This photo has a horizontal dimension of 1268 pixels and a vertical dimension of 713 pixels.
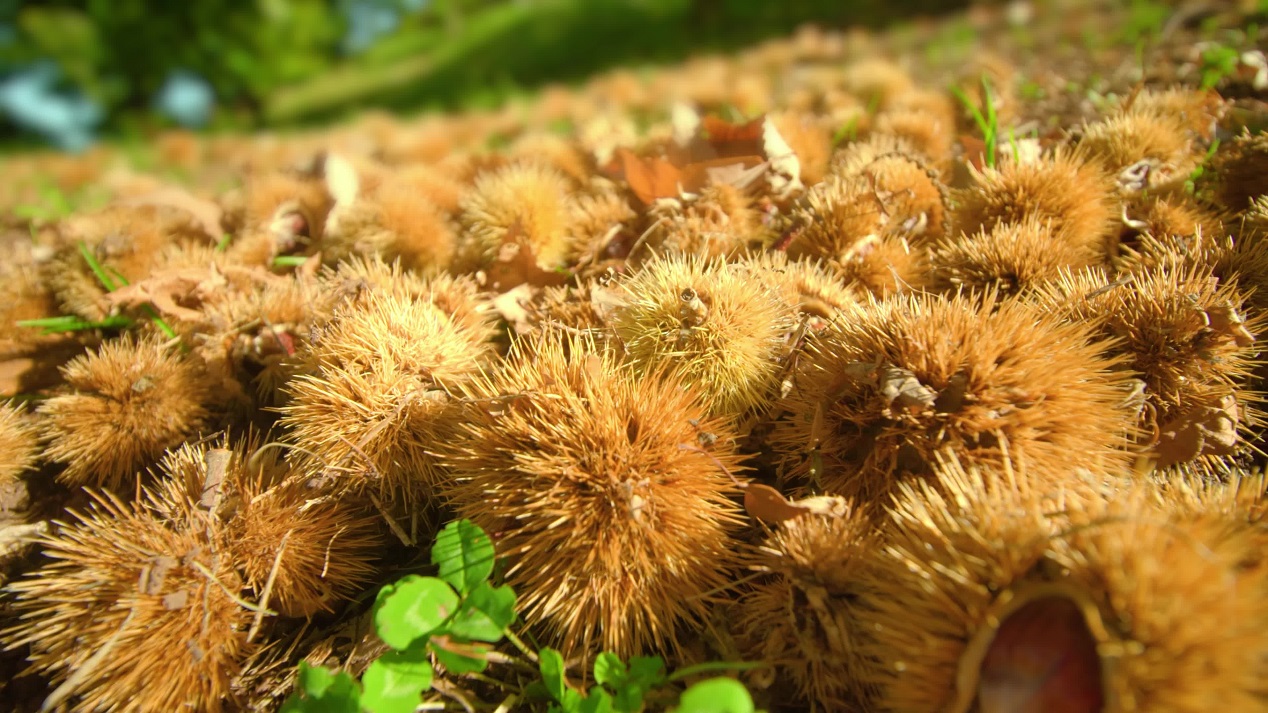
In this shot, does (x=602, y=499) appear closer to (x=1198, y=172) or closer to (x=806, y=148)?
(x=806, y=148)

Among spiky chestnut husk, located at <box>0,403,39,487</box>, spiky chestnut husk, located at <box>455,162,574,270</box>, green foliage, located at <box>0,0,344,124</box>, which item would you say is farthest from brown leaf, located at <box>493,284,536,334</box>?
green foliage, located at <box>0,0,344,124</box>

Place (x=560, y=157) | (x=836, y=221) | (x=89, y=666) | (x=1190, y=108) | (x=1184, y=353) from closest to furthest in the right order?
1. (x=89, y=666)
2. (x=1184, y=353)
3. (x=836, y=221)
4. (x=1190, y=108)
5. (x=560, y=157)

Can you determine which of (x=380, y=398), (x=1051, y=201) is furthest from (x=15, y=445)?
(x=1051, y=201)

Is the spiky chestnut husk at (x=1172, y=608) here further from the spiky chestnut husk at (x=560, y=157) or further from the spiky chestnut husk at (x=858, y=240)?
the spiky chestnut husk at (x=560, y=157)

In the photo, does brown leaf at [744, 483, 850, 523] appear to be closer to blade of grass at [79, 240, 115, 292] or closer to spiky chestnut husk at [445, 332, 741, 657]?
spiky chestnut husk at [445, 332, 741, 657]

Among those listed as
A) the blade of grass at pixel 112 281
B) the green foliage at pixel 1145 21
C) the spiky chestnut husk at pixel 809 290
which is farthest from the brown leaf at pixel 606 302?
the green foliage at pixel 1145 21

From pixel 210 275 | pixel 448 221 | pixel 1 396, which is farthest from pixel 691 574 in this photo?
pixel 1 396
